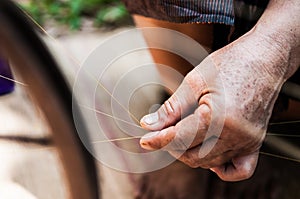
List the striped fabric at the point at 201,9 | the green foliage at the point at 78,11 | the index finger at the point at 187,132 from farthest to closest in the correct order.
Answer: the green foliage at the point at 78,11 < the striped fabric at the point at 201,9 < the index finger at the point at 187,132

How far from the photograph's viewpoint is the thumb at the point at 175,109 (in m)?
0.78

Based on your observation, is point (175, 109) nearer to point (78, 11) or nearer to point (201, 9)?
point (201, 9)

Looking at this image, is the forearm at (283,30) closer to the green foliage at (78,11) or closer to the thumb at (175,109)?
the thumb at (175,109)

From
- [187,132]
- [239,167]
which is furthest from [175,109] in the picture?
[239,167]

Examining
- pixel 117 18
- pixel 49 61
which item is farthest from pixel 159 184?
pixel 117 18

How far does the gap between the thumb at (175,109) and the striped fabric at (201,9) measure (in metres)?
A: 0.18

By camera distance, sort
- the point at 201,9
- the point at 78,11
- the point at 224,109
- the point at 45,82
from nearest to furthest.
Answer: the point at 45,82
the point at 224,109
the point at 201,9
the point at 78,11

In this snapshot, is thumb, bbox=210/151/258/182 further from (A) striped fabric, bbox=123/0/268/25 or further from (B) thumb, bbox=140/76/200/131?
(A) striped fabric, bbox=123/0/268/25

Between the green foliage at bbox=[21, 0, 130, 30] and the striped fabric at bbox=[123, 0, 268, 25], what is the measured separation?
0.96 metres

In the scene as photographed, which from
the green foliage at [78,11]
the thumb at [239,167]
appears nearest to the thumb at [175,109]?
the thumb at [239,167]

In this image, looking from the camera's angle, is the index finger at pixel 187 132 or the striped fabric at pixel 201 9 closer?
the index finger at pixel 187 132

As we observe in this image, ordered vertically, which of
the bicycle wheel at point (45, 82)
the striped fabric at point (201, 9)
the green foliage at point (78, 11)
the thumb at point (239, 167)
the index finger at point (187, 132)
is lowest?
the green foliage at point (78, 11)

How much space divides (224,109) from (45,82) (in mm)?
327

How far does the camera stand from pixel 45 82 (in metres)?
0.51
